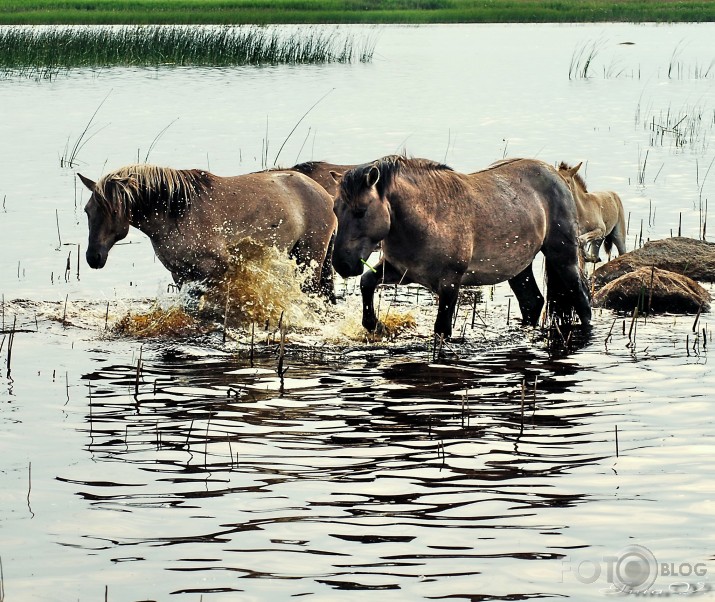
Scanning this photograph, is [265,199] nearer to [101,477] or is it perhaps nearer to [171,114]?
[101,477]

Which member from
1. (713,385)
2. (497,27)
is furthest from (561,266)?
(497,27)

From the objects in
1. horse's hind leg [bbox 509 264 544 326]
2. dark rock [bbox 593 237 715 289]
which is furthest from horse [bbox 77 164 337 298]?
dark rock [bbox 593 237 715 289]

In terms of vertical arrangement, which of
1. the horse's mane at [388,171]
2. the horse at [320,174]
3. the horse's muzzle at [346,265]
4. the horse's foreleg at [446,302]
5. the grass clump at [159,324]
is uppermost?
the horse's mane at [388,171]

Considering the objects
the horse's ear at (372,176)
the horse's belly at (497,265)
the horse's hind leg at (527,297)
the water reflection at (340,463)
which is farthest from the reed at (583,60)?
the water reflection at (340,463)

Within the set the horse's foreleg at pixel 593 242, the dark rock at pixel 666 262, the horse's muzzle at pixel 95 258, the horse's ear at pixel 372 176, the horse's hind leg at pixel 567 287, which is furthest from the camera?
the horse's foreleg at pixel 593 242

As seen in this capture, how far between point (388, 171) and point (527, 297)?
241 centimetres

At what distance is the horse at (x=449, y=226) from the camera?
9938 mm

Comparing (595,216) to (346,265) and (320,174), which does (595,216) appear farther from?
(346,265)

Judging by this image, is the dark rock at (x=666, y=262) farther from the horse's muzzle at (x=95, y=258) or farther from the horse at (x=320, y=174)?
the horse's muzzle at (x=95, y=258)

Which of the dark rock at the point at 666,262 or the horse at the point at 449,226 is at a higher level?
the horse at the point at 449,226

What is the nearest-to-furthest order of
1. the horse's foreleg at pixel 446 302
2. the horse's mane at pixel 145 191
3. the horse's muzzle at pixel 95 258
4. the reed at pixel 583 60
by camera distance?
the horse's foreleg at pixel 446 302
the horse's mane at pixel 145 191
the horse's muzzle at pixel 95 258
the reed at pixel 583 60

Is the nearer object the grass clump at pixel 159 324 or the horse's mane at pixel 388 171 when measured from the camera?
the horse's mane at pixel 388 171

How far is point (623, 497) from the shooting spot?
6.56m

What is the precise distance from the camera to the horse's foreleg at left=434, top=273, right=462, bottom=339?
10.5 meters
